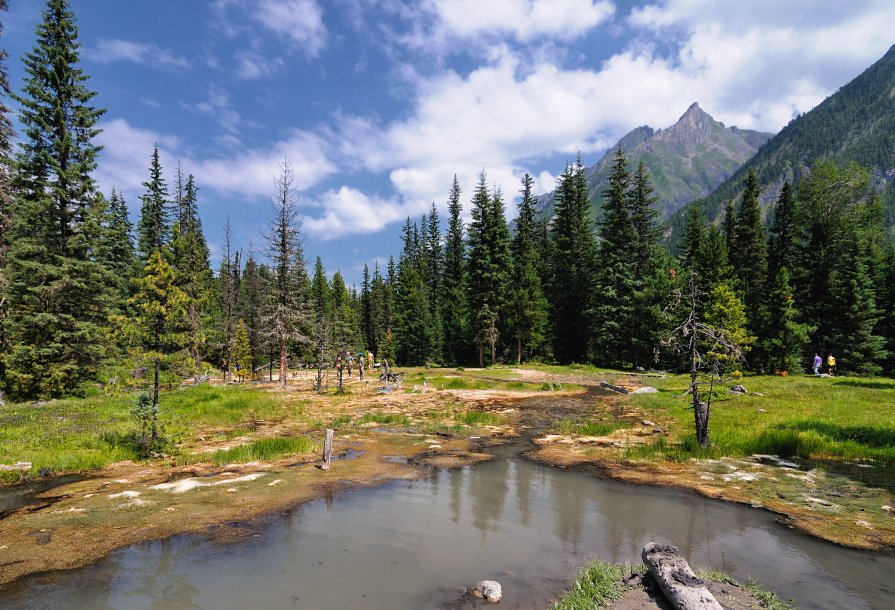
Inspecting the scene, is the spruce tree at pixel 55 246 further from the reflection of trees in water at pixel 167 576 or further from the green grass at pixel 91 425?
the reflection of trees in water at pixel 167 576

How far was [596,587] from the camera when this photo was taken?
24.2 ft

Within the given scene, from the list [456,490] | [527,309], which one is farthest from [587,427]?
[527,309]

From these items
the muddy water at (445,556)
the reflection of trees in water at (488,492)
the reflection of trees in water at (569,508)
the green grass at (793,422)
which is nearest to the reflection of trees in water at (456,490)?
the muddy water at (445,556)

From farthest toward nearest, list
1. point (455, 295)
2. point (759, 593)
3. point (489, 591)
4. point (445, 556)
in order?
point (455, 295) → point (445, 556) → point (489, 591) → point (759, 593)

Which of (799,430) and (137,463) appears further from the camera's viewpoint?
(799,430)

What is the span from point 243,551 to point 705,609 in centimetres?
884

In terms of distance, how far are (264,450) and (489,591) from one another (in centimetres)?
1261

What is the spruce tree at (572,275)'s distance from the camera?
57.2 metres

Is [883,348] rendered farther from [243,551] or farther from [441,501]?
[243,551]

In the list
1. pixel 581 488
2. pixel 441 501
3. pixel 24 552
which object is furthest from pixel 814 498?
pixel 24 552

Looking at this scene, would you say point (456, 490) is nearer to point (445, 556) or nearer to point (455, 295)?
point (445, 556)

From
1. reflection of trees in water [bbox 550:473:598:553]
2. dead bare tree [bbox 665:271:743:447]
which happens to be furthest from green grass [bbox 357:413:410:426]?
dead bare tree [bbox 665:271:743:447]

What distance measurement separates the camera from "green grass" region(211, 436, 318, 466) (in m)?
16.3

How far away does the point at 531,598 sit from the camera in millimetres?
7637
